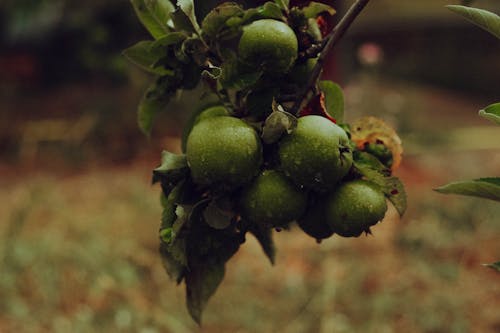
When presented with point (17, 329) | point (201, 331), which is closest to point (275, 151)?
point (201, 331)

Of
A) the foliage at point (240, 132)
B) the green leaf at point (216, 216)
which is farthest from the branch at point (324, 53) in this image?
the green leaf at point (216, 216)

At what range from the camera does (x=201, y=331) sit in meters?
1.52

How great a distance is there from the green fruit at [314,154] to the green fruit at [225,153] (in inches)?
1.2

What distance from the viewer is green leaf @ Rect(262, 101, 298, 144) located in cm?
58

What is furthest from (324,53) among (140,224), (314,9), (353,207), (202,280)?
(140,224)

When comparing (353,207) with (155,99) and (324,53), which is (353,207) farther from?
(155,99)

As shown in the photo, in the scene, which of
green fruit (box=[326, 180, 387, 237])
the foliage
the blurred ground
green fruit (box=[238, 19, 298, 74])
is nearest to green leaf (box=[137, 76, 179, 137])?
the foliage

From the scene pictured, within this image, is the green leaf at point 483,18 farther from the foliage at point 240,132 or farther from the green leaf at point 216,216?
the green leaf at point 216,216

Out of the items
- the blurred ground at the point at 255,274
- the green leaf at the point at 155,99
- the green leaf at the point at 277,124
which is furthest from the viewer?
the blurred ground at the point at 255,274

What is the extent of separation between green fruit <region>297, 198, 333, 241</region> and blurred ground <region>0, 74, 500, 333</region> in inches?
35.5

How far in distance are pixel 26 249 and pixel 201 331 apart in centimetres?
66

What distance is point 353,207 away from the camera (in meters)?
0.59

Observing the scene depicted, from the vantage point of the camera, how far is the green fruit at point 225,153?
23.0 inches

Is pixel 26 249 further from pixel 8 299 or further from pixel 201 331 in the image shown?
pixel 201 331
